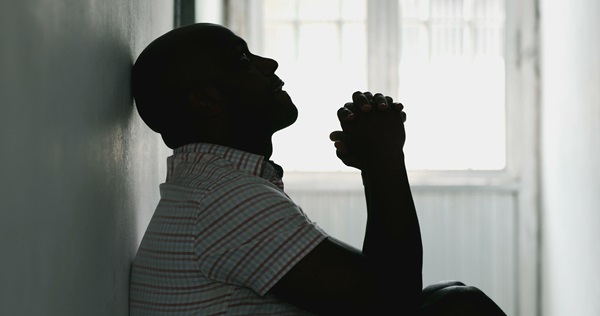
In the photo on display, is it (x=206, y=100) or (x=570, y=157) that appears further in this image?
(x=570, y=157)

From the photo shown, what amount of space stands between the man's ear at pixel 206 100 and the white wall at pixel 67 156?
4.4 inches

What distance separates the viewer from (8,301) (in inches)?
25.7

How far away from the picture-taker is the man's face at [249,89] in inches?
48.5

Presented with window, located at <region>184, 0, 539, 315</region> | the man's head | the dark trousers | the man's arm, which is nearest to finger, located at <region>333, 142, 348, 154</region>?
the man's arm

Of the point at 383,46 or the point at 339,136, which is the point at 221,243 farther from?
the point at 383,46

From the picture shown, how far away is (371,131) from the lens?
1.17 meters

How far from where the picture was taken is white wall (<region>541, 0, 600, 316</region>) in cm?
248

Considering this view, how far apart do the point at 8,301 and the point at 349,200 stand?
9.88 ft

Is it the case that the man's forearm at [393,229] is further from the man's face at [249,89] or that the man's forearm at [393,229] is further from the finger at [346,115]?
the man's face at [249,89]

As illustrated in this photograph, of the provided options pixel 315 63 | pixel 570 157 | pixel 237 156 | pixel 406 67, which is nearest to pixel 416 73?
pixel 406 67

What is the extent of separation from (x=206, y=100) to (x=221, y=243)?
27 cm

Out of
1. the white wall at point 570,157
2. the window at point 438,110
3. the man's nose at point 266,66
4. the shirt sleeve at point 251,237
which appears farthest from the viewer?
the window at point 438,110

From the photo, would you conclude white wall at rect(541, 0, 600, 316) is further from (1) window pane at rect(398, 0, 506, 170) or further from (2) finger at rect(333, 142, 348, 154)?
(2) finger at rect(333, 142, 348, 154)

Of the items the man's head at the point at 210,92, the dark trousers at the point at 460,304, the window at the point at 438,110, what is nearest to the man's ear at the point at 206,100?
the man's head at the point at 210,92
